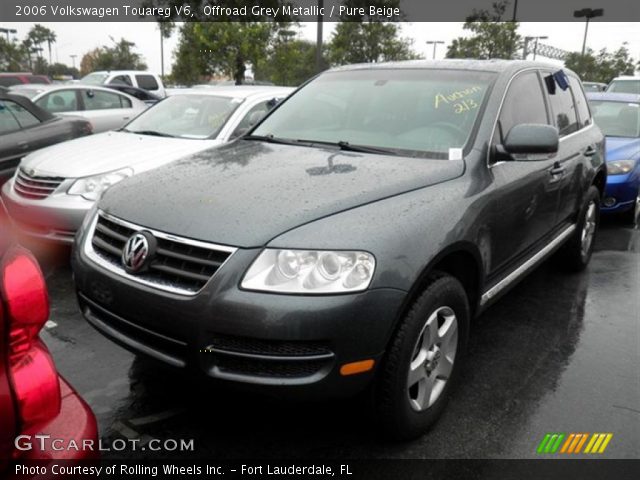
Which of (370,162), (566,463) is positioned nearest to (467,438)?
(566,463)

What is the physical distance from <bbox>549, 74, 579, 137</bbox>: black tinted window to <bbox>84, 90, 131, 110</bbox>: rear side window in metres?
7.99

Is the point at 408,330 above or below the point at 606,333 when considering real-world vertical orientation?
above

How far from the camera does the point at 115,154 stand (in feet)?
16.7

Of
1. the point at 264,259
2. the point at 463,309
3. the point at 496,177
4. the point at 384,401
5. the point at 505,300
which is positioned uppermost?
the point at 496,177

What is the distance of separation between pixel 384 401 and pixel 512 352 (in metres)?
1.52

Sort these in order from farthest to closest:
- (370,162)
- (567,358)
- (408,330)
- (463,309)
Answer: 1. (567,358)
2. (370,162)
3. (463,309)
4. (408,330)

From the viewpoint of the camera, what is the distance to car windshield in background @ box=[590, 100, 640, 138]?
7.39 m

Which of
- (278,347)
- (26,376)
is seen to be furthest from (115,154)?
(26,376)

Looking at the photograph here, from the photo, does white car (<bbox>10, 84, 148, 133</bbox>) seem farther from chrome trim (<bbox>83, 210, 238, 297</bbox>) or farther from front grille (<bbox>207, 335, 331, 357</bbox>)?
front grille (<bbox>207, 335, 331, 357</bbox>)

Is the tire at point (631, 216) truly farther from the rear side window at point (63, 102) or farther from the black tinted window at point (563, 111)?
the rear side window at point (63, 102)

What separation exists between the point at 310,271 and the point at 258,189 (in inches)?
24.1

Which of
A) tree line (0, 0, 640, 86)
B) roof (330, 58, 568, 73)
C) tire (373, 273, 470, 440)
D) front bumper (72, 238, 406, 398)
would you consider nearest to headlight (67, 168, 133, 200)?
roof (330, 58, 568, 73)

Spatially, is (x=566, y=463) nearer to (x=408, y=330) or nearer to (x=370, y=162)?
(x=408, y=330)

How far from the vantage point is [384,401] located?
89.8 inches
